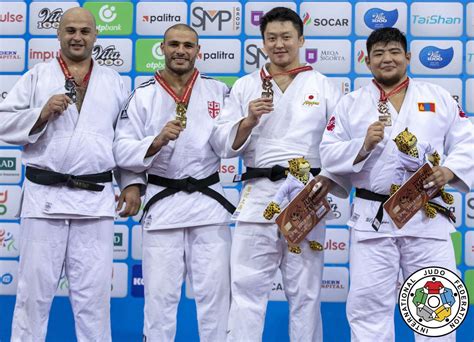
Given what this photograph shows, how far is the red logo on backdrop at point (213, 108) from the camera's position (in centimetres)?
431

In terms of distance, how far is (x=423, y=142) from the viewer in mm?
3842

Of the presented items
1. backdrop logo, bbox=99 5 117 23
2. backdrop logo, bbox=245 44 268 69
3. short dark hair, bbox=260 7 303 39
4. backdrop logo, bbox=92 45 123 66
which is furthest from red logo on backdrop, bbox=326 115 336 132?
backdrop logo, bbox=99 5 117 23

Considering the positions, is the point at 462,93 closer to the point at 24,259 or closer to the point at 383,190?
the point at 383,190

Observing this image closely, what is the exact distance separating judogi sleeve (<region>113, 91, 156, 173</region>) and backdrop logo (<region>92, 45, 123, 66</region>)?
0.96 meters

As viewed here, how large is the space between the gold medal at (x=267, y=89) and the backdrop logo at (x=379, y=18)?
1.34 meters

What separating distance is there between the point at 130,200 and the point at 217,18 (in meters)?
1.61

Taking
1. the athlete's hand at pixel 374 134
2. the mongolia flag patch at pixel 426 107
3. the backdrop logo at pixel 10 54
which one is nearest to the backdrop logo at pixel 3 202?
the backdrop logo at pixel 10 54

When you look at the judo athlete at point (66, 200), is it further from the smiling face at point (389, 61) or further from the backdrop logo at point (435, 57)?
the backdrop logo at point (435, 57)

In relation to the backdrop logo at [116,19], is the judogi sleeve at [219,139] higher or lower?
lower

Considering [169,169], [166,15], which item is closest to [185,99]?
[169,169]

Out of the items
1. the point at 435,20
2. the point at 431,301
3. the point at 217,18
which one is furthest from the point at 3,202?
the point at 435,20

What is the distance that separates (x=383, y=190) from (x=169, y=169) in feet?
3.92

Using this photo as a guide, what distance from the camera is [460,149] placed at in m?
3.92

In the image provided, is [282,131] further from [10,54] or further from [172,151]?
[10,54]
